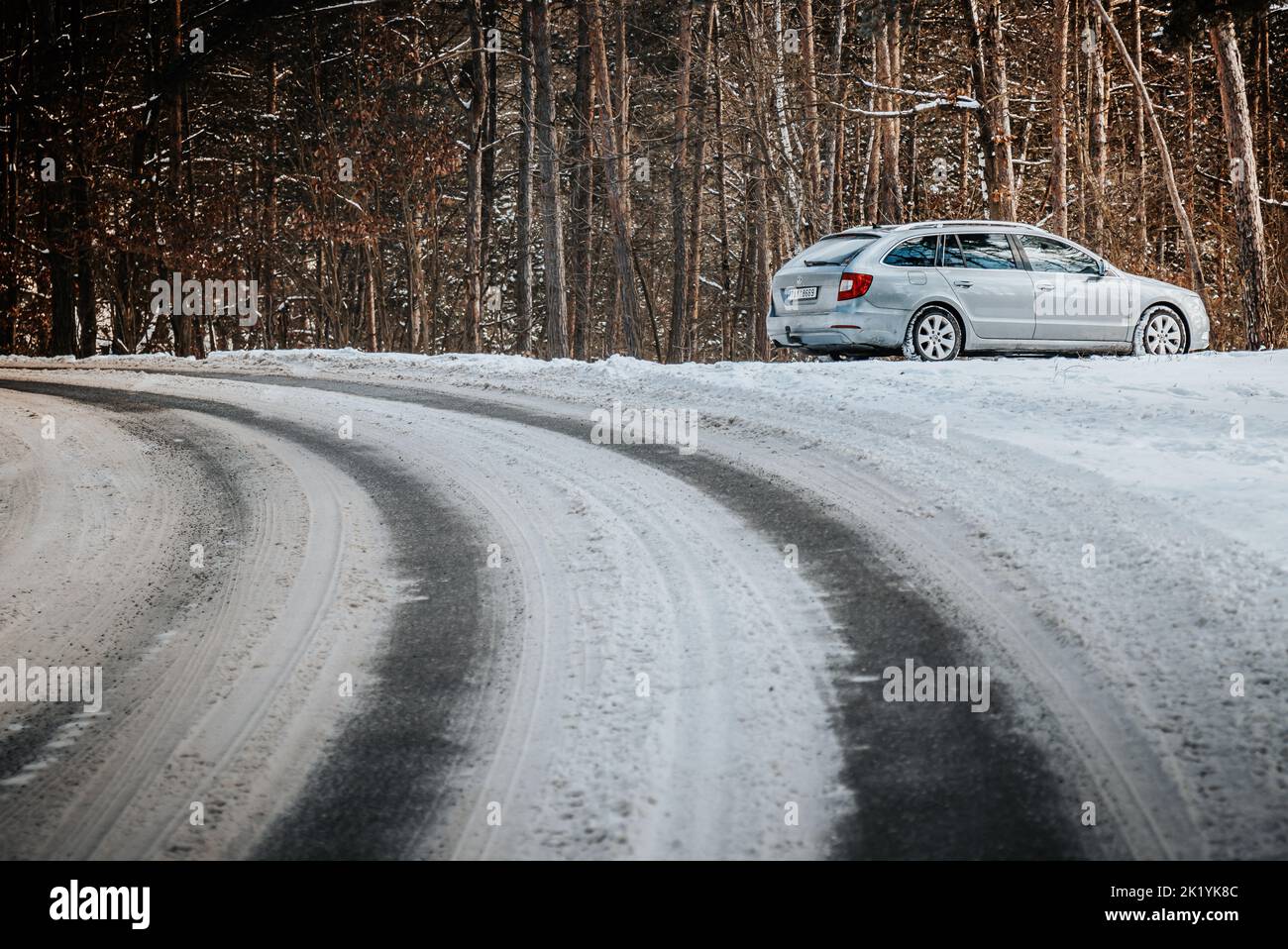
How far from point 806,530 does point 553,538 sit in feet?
4.99

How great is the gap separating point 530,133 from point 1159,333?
15877 mm

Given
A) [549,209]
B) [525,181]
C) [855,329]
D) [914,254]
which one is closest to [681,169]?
[525,181]

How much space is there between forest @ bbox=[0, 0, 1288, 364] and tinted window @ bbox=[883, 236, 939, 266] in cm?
699

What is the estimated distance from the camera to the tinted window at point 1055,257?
13422 millimetres

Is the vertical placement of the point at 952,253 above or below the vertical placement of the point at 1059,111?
below

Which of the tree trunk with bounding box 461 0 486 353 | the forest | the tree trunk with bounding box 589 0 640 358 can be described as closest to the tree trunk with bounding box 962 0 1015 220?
the forest

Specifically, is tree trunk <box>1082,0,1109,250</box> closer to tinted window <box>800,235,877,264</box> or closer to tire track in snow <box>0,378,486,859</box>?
tinted window <box>800,235,877,264</box>

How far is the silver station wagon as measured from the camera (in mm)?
12688

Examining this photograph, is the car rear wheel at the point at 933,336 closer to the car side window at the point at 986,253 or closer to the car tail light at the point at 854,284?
the car side window at the point at 986,253

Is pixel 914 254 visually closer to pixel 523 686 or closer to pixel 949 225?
pixel 949 225

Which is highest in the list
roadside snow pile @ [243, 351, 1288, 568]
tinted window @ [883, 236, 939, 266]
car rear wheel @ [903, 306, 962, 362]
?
tinted window @ [883, 236, 939, 266]

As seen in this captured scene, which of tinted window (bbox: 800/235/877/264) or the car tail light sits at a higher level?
tinted window (bbox: 800/235/877/264)

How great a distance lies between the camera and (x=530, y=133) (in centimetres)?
2500
